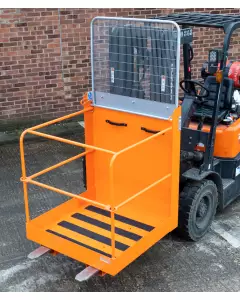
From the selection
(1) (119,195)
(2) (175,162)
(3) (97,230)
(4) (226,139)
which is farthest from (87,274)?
(4) (226,139)

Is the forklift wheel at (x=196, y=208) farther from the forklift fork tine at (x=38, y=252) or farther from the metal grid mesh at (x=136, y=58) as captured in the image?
the forklift fork tine at (x=38, y=252)

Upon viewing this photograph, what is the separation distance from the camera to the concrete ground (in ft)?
15.1

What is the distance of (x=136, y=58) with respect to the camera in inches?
188

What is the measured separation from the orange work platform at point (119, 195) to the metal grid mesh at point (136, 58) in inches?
9.7

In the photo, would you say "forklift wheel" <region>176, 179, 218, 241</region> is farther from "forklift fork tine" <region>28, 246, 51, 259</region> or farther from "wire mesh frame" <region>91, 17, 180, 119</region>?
"forklift fork tine" <region>28, 246, 51, 259</region>

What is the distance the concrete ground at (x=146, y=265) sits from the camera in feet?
15.1

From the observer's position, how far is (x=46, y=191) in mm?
6457

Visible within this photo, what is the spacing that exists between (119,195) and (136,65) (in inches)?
56.3

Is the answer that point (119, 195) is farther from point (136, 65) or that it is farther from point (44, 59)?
point (44, 59)

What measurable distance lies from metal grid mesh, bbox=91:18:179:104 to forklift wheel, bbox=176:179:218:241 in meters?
1.05

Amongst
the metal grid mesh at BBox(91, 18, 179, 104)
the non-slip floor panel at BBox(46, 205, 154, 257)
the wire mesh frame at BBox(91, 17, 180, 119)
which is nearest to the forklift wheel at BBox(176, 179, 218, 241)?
the non-slip floor panel at BBox(46, 205, 154, 257)

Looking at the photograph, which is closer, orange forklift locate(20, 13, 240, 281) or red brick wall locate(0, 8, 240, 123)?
orange forklift locate(20, 13, 240, 281)

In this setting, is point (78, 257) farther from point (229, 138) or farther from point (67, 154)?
point (67, 154)

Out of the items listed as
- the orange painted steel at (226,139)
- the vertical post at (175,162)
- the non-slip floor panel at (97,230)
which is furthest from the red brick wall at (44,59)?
the vertical post at (175,162)
